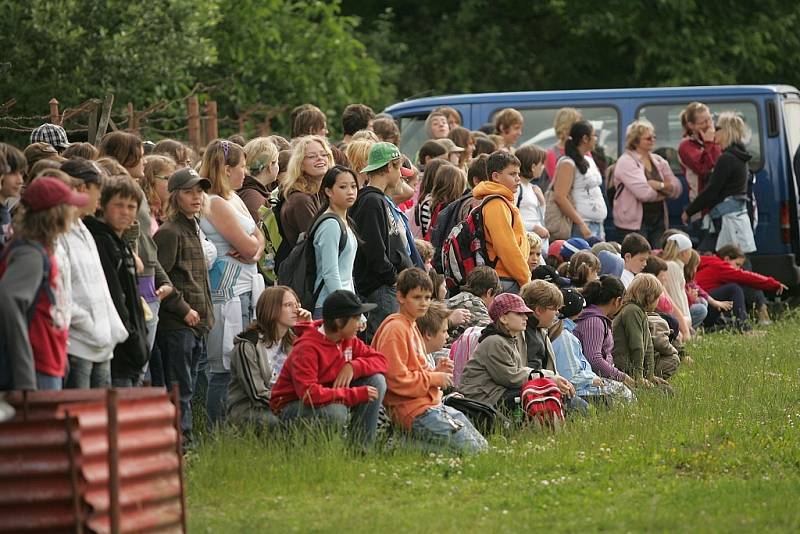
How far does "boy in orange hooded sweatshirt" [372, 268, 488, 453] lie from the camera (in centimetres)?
951

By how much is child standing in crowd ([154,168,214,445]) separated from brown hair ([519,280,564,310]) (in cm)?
246

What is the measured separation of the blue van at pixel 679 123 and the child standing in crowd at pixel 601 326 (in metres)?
5.71

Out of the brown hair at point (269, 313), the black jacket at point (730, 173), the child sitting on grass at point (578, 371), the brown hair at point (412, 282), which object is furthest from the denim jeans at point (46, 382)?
the black jacket at point (730, 173)

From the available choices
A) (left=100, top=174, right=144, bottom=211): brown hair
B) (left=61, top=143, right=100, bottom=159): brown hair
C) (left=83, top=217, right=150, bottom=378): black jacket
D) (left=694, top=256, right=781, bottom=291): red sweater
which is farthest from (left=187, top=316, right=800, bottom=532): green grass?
(left=694, top=256, right=781, bottom=291): red sweater

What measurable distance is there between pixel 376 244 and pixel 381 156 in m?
0.67

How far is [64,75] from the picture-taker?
18719 millimetres

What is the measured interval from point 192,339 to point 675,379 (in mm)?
4667

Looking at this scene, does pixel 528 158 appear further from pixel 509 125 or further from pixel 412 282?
pixel 412 282

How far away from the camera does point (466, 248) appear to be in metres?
11.9

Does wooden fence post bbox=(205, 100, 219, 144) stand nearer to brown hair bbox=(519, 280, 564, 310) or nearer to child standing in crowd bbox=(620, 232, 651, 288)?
child standing in crowd bbox=(620, 232, 651, 288)

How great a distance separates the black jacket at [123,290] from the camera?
26.4ft

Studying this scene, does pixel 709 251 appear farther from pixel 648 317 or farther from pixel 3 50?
pixel 3 50

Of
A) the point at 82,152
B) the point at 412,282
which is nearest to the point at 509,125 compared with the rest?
the point at 412,282

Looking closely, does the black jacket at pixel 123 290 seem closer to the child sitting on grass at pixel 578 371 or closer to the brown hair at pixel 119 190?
the brown hair at pixel 119 190
